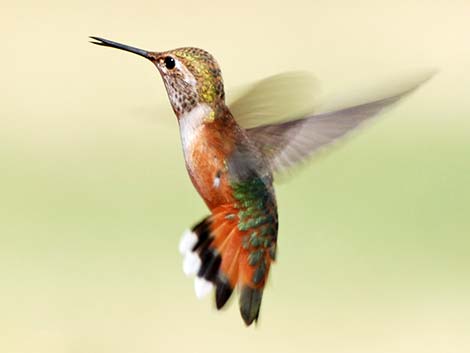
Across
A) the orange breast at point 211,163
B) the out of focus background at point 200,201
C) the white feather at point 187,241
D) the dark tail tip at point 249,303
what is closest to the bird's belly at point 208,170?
the orange breast at point 211,163

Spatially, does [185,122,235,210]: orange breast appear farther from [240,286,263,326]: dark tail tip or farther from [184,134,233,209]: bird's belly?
[240,286,263,326]: dark tail tip

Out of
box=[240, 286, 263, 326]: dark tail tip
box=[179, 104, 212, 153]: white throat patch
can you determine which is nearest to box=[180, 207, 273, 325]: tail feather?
box=[240, 286, 263, 326]: dark tail tip

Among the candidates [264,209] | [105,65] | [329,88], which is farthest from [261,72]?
[264,209]

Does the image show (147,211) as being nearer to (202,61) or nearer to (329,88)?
(329,88)

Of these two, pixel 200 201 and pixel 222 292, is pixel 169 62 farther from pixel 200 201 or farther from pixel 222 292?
pixel 200 201

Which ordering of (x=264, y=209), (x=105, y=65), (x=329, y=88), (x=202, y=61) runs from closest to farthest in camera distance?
(x=202, y=61)
(x=264, y=209)
(x=329, y=88)
(x=105, y=65)

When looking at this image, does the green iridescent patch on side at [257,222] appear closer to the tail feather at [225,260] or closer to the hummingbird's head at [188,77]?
the tail feather at [225,260]

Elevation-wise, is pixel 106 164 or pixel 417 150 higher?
pixel 106 164

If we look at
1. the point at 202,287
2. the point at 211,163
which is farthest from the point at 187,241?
the point at 211,163
